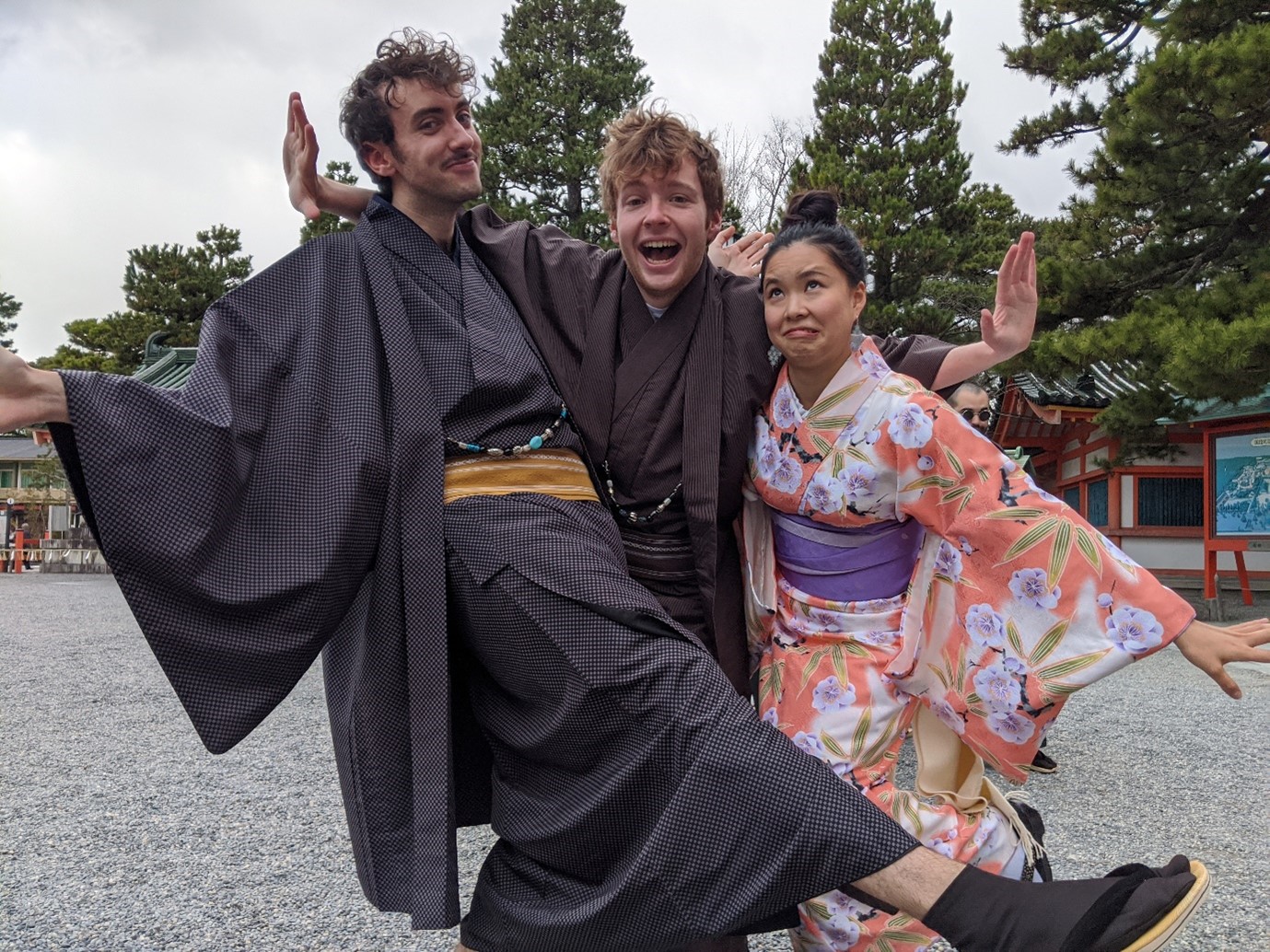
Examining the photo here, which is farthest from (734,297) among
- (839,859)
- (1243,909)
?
(1243,909)

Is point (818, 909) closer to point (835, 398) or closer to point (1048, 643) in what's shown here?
point (1048, 643)

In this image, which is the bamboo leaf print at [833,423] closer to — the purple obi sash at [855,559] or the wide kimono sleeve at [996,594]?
the wide kimono sleeve at [996,594]

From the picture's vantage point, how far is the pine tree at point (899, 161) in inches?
500

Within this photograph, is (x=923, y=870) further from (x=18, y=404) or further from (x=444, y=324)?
(x=18, y=404)

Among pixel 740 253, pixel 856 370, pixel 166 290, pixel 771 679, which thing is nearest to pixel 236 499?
pixel 771 679

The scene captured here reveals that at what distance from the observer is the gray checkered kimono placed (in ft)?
5.39

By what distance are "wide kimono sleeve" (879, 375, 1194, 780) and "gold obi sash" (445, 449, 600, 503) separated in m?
0.68

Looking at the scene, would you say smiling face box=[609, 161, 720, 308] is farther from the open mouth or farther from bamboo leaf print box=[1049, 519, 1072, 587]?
bamboo leaf print box=[1049, 519, 1072, 587]

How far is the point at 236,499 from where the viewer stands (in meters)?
1.85

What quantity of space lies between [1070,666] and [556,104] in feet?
44.9

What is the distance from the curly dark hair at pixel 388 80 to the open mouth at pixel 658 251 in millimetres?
582

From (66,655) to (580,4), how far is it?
460 inches

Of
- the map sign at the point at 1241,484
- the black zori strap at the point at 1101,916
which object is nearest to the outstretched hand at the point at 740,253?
the black zori strap at the point at 1101,916

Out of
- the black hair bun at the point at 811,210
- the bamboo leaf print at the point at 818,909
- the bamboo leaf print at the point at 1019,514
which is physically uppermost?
the black hair bun at the point at 811,210
